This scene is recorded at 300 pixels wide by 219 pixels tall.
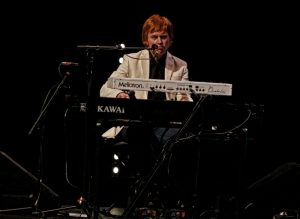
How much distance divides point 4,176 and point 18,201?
23cm

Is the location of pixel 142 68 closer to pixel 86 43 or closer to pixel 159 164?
pixel 86 43

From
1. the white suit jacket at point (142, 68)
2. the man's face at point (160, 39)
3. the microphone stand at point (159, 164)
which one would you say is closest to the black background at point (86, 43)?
the white suit jacket at point (142, 68)

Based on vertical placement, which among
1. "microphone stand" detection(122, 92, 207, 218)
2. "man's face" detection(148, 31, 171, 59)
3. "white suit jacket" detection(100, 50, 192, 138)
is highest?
"man's face" detection(148, 31, 171, 59)

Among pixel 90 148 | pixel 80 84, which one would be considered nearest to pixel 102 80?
pixel 80 84

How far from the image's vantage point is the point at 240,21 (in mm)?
5703

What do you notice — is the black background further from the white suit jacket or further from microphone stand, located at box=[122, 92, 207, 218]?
microphone stand, located at box=[122, 92, 207, 218]

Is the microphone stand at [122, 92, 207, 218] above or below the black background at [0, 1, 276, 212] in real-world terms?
below

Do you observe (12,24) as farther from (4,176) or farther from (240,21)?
(240,21)

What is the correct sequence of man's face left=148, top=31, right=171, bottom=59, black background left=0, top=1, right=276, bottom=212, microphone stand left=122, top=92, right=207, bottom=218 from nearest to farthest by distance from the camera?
microphone stand left=122, top=92, right=207, bottom=218, man's face left=148, top=31, right=171, bottom=59, black background left=0, top=1, right=276, bottom=212

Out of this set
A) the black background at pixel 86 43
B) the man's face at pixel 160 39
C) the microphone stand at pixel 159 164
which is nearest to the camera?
the microphone stand at pixel 159 164

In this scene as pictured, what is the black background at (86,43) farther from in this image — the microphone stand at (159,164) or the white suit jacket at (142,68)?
the microphone stand at (159,164)

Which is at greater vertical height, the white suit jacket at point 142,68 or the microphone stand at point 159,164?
the white suit jacket at point 142,68

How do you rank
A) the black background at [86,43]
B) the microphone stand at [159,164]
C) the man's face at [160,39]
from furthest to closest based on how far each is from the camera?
the black background at [86,43], the man's face at [160,39], the microphone stand at [159,164]

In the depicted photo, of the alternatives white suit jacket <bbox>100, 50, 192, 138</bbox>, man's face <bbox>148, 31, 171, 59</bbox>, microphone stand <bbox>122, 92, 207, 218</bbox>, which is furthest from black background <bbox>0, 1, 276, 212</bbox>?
microphone stand <bbox>122, 92, 207, 218</bbox>
